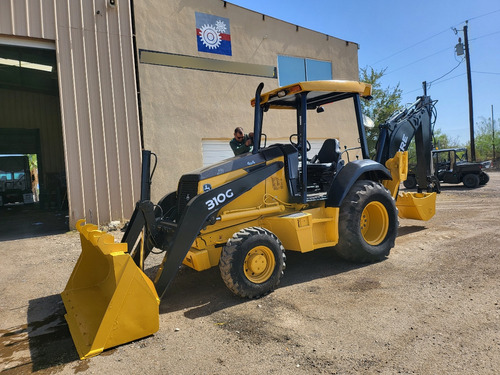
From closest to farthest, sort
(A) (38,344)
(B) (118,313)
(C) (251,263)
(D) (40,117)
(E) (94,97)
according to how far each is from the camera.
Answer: (B) (118,313) → (A) (38,344) → (C) (251,263) → (E) (94,97) → (D) (40,117)

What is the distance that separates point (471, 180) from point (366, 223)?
12.6 m

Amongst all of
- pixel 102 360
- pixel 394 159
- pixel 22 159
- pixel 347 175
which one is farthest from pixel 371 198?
pixel 22 159

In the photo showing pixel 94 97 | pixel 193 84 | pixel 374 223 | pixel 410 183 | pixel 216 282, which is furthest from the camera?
pixel 410 183

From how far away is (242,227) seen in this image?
4648 millimetres

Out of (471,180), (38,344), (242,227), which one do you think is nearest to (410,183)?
(471,180)

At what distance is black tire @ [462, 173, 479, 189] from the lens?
A: 15.7m

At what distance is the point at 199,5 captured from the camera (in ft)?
36.8

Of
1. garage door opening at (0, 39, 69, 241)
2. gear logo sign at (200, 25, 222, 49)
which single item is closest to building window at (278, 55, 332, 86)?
gear logo sign at (200, 25, 222, 49)

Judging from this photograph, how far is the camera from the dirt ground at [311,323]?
2885mm

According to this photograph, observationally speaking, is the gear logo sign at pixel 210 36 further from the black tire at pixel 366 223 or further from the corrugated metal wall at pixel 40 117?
the corrugated metal wall at pixel 40 117

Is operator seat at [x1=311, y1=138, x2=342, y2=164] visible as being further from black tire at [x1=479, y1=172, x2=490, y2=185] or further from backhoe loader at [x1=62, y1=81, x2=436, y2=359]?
black tire at [x1=479, y1=172, x2=490, y2=185]

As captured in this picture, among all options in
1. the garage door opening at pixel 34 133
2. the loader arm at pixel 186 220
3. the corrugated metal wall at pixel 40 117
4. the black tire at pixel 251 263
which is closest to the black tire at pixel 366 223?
the loader arm at pixel 186 220

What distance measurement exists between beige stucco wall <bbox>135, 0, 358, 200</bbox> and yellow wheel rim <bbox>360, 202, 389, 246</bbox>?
502 centimetres

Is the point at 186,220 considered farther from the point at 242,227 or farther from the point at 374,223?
the point at 374,223
